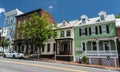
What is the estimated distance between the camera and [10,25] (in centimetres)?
4541

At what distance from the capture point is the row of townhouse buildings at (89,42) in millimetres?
26516

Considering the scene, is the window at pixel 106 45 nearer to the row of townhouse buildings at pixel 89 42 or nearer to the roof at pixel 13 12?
the row of townhouse buildings at pixel 89 42

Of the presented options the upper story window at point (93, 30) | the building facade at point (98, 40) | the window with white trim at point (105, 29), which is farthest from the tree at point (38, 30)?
the window with white trim at point (105, 29)

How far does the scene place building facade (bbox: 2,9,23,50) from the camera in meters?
44.1

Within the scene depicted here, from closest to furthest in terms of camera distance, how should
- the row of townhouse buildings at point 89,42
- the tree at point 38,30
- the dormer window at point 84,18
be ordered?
the row of townhouse buildings at point 89,42 < the tree at point 38,30 < the dormer window at point 84,18

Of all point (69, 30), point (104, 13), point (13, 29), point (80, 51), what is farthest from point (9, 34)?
point (104, 13)

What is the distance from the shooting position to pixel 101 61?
2644cm

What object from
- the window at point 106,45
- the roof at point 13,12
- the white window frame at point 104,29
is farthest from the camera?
the roof at point 13,12

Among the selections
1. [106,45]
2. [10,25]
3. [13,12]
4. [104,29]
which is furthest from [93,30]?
[13,12]

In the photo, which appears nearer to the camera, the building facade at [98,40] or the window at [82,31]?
the building facade at [98,40]

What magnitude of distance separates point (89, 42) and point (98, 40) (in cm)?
228

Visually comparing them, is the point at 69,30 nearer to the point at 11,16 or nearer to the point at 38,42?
the point at 38,42

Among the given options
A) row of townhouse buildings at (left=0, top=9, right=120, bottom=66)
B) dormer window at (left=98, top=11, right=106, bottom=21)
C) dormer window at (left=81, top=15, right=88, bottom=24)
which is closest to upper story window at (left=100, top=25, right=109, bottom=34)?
row of townhouse buildings at (left=0, top=9, right=120, bottom=66)

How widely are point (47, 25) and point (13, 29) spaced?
17.2m
